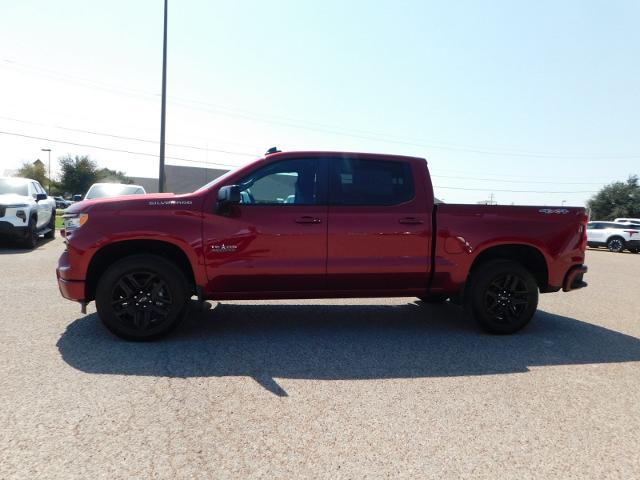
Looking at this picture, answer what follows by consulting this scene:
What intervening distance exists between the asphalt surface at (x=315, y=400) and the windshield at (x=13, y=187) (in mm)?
8247

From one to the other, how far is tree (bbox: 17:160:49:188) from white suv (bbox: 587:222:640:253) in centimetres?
7388

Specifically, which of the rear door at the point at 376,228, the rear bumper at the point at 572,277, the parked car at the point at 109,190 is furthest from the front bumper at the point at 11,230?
the rear bumper at the point at 572,277

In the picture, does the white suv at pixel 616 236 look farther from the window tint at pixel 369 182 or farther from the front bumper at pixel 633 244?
the window tint at pixel 369 182

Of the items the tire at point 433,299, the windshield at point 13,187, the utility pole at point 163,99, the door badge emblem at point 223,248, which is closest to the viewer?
the door badge emblem at point 223,248

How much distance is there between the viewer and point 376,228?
15.3 feet

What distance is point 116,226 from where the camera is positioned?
4.27m

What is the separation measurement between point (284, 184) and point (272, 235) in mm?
567

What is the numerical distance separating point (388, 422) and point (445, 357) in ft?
4.87

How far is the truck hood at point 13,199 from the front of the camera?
11062mm

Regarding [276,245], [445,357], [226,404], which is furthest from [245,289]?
[445,357]

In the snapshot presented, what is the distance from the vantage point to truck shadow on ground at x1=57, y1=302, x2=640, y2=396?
3.73 m

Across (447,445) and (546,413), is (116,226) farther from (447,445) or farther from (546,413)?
(546,413)

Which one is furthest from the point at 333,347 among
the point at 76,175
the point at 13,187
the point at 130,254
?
the point at 76,175

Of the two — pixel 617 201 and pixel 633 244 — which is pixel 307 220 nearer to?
pixel 633 244
